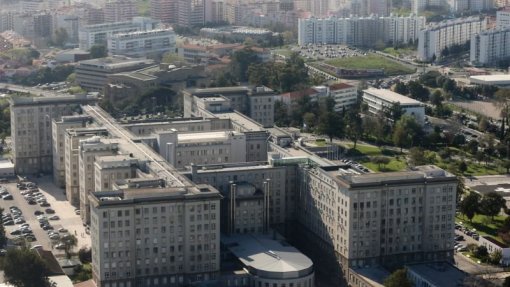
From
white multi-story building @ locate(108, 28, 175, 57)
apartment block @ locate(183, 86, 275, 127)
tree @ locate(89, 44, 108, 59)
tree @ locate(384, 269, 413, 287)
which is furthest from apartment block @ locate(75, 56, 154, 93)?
tree @ locate(384, 269, 413, 287)

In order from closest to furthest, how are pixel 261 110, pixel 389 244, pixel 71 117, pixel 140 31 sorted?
pixel 389 244 < pixel 71 117 < pixel 261 110 < pixel 140 31

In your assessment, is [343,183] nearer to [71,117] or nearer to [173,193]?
[173,193]

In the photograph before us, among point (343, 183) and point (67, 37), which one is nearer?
point (343, 183)

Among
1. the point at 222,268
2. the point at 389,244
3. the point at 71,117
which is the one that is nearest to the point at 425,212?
the point at 389,244

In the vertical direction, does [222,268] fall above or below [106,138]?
below

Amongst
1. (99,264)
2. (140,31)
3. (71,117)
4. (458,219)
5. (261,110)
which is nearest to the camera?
(99,264)

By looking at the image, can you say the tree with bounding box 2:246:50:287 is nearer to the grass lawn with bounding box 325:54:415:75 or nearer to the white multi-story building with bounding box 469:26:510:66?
the grass lawn with bounding box 325:54:415:75
